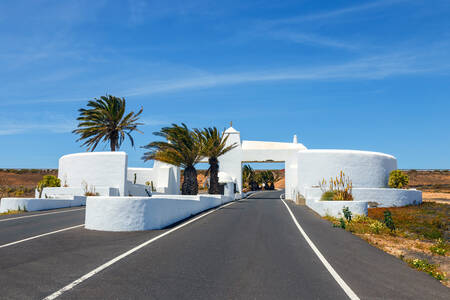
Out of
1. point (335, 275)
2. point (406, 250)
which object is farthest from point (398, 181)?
point (335, 275)

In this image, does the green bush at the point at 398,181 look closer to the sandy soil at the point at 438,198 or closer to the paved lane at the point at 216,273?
the sandy soil at the point at 438,198

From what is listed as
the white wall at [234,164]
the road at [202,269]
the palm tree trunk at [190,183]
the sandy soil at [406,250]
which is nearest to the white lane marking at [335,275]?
the road at [202,269]

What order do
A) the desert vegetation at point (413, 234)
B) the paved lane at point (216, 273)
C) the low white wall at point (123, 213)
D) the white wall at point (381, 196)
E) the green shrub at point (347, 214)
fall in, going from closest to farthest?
the paved lane at point (216, 273) < the desert vegetation at point (413, 234) < the low white wall at point (123, 213) < the green shrub at point (347, 214) < the white wall at point (381, 196)

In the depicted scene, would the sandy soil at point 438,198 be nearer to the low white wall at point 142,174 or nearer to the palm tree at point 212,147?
the palm tree at point 212,147

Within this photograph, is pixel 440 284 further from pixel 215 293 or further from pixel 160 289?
pixel 160 289

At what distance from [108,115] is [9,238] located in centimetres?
2885

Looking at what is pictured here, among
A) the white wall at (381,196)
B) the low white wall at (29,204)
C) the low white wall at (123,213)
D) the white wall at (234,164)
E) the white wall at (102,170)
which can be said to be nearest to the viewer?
the low white wall at (123,213)

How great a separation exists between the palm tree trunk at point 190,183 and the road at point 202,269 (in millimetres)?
18129

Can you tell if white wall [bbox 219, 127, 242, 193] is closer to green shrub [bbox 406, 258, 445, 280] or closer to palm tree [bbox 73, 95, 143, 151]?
palm tree [bbox 73, 95, 143, 151]

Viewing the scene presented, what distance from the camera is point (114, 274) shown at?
6.43 metres

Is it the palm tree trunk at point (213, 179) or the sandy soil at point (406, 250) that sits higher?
the palm tree trunk at point (213, 179)

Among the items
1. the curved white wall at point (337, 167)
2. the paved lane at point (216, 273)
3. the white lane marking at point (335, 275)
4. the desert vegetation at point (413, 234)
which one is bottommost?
the desert vegetation at point (413, 234)

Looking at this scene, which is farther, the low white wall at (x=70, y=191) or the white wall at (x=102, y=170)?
the white wall at (x=102, y=170)

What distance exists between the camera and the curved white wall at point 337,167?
3656cm
